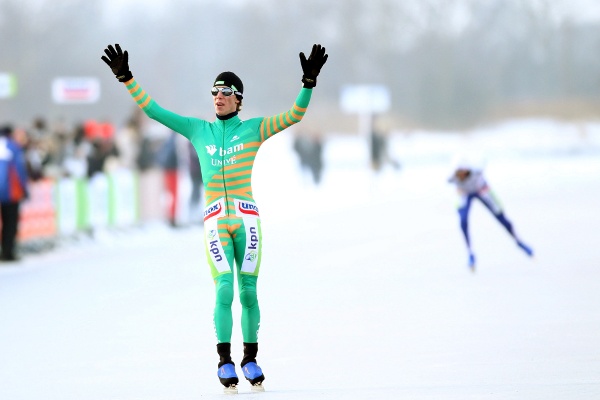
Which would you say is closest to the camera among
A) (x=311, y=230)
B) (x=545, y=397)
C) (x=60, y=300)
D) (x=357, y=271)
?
(x=545, y=397)

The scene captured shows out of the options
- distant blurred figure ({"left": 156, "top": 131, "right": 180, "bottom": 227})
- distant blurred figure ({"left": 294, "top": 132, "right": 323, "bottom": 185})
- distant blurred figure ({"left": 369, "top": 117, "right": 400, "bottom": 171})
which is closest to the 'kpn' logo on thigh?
distant blurred figure ({"left": 156, "top": 131, "right": 180, "bottom": 227})

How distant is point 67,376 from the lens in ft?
26.7

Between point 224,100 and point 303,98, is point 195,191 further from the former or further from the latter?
point 303,98

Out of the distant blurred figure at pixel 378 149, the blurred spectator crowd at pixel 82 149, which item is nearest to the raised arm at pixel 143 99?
the blurred spectator crowd at pixel 82 149

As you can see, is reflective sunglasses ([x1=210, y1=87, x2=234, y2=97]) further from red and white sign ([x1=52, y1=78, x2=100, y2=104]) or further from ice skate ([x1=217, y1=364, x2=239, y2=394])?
red and white sign ([x1=52, y1=78, x2=100, y2=104])

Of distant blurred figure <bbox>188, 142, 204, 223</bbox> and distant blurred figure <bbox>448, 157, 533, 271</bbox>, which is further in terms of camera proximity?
distant blurred figure <bbox>188, 142, 204, 223</bbox>

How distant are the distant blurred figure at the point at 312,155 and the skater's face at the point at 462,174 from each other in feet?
86.9

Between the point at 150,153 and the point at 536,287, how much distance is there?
1143 cm

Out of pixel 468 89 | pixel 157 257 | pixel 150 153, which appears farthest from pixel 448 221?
pixel 468 89

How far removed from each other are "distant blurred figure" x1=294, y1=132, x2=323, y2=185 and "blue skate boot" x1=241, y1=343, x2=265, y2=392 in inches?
1337

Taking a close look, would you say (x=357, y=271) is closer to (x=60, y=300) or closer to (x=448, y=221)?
(x=60, y=300)

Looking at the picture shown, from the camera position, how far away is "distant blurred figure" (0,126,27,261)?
54.4 feet

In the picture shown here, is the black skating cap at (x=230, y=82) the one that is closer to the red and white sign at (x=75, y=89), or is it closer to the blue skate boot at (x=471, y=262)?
the blue skate boot at (x=471, y=262)

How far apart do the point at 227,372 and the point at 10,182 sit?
982cm
